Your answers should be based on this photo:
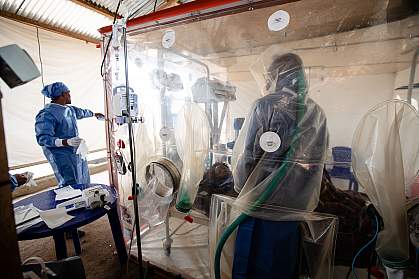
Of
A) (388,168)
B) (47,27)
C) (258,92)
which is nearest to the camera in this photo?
(388,168)

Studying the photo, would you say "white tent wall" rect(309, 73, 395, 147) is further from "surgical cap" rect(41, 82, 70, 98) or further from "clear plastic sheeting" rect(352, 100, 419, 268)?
"surgical cap" rect(41, 82, 70, 98)

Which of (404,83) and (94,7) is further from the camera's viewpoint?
(94,7)

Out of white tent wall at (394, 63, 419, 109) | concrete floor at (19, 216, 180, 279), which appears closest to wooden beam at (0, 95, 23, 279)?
concrete floor at (19, 216, 180, 279)

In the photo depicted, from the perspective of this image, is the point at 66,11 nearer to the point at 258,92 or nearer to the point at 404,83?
the point at 258,92

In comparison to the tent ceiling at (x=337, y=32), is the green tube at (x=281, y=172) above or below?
below

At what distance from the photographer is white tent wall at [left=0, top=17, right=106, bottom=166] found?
2621mm

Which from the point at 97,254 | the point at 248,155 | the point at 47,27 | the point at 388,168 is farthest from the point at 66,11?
the point at 388,168

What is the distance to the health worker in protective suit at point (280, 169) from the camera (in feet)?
2.79

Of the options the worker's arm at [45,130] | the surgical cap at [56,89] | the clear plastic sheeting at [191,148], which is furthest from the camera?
the surgical cap at [56,89]

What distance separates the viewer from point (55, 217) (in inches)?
46.5

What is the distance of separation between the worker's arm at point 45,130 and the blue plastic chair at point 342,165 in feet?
7.50


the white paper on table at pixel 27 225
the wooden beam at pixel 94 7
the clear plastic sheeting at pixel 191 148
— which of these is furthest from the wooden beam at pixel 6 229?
the wooden beam at pixel 94 7

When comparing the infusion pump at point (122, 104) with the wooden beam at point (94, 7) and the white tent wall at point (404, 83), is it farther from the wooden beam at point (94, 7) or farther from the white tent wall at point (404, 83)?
the wooden beam at point (94, 7)

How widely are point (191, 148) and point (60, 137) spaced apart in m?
1.46
